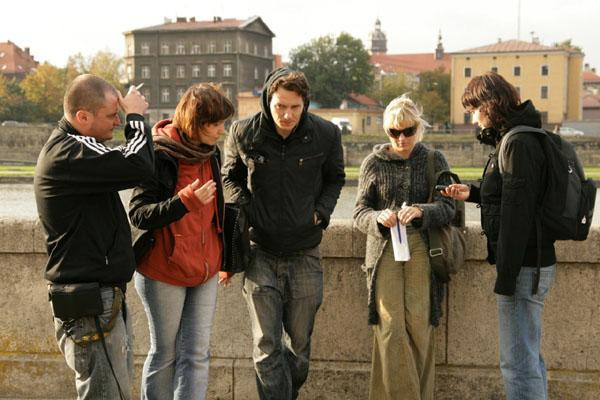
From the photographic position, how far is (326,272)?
4617 millimetres

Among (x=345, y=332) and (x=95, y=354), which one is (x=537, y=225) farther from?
(x=95, y=354)

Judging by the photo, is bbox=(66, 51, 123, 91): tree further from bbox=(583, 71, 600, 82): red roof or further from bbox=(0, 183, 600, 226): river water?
bbox=(583, 71, 600, 82): red roof

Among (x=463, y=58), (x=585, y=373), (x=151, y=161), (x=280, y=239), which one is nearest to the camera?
(x=151, y=161)

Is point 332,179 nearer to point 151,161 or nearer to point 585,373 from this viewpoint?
point 151,161

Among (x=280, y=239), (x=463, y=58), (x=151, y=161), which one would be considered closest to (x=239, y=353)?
(x=280, y=239)

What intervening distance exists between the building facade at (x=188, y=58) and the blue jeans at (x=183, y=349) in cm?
9039

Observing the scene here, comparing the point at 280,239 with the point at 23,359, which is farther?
the point at 23,359

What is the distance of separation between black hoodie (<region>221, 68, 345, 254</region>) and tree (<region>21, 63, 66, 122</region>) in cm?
7883

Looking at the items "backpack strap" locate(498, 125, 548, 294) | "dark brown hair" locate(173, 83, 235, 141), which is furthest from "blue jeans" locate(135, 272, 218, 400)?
"backpack strap" locate(498, 125, 548, 294)

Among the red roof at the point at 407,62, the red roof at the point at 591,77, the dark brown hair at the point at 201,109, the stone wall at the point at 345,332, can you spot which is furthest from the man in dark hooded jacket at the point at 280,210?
the red roof at the point at 591,77

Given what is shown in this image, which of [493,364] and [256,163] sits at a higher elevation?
[256,163]

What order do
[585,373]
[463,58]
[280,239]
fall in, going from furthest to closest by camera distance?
[463,58] < [585,373] < [280,239]

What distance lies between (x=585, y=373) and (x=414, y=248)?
3.96ft

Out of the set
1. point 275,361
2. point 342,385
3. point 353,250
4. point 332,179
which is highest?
point 332,179
